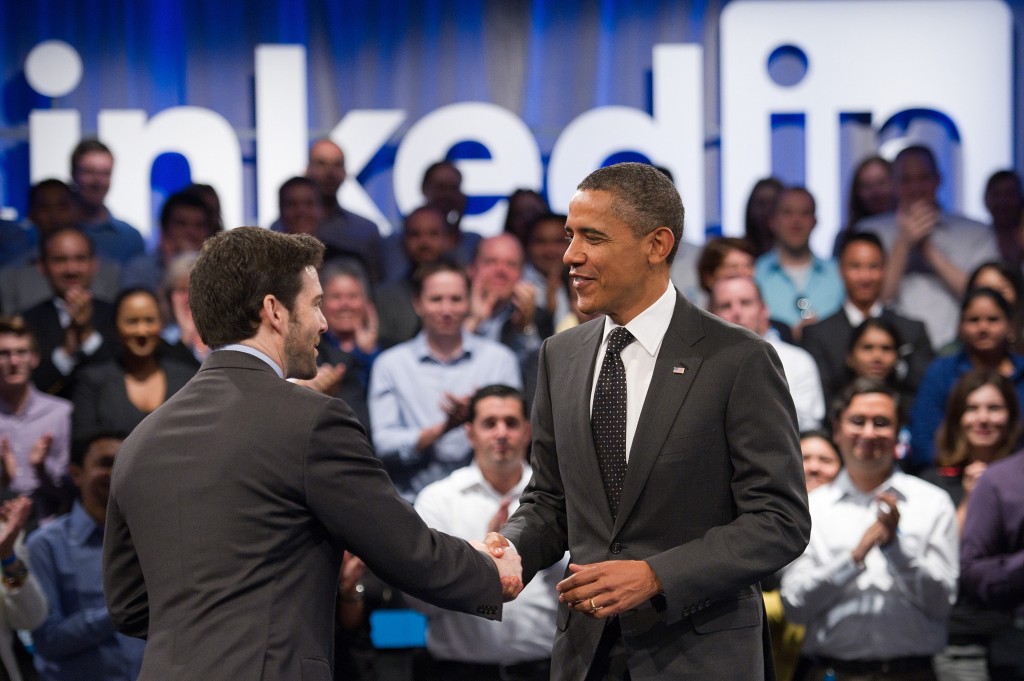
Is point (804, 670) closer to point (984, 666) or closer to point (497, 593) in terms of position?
point (984, 666)

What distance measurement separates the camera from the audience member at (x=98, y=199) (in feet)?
20.5

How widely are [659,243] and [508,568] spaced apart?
71 cm

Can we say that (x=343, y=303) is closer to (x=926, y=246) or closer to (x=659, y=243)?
(x=926, y=246)

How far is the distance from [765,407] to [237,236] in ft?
3.28

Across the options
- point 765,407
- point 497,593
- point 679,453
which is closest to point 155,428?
point 497,593

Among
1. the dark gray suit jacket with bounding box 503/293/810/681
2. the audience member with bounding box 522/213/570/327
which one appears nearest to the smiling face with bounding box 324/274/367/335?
the audience member with bounding box 522/213/570/327

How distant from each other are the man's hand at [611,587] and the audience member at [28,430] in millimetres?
3270

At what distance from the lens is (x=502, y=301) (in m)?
5.74

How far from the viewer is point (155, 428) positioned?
2113 millimetres

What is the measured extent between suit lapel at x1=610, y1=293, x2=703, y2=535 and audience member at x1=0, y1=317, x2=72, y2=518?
3.26m

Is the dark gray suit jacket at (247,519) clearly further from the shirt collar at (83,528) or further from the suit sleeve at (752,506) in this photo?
the shirt collar at (83,528)

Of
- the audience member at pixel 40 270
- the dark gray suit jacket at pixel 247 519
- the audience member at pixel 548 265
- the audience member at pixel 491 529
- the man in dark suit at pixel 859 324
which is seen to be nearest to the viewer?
the dark gray suit jacket at pixel 247 519

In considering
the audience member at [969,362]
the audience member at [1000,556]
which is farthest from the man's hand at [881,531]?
the audience member at [969,362]

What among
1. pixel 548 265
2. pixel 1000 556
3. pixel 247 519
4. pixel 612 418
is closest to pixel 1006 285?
pixel 1000 556
